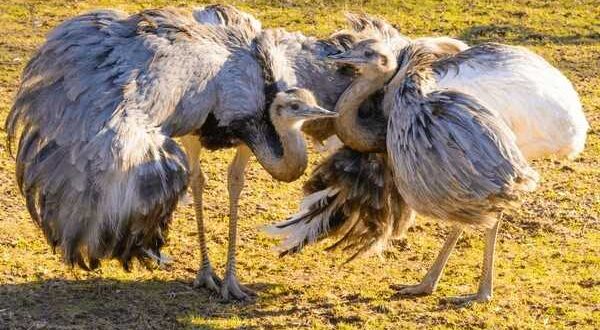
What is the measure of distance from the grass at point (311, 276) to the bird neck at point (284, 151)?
0.81m

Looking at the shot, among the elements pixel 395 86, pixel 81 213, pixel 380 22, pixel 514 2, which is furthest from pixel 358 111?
pixel 514 2

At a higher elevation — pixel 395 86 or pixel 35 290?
pixel 395 86

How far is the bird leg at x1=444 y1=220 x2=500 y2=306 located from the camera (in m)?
6.32

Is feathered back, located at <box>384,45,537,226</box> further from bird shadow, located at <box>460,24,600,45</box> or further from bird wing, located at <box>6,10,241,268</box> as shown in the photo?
bird shadow, located at <box>460,24,600,45</box>

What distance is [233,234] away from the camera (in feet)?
20.9

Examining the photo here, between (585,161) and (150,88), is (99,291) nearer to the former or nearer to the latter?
(150,88)

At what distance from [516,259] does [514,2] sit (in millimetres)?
6818

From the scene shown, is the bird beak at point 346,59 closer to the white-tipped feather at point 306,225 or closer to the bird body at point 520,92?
the bird body at point 520,92

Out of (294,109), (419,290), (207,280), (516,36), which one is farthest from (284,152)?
(516,36)

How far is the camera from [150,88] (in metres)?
5.52

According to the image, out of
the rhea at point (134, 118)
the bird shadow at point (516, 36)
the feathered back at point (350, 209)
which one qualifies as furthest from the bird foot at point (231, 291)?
the bird shadow at point (516, 36)

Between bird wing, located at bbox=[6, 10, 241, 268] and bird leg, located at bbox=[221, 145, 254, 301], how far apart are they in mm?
756

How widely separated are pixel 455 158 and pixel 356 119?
0.72 metres

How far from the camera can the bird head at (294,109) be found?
575 cm
